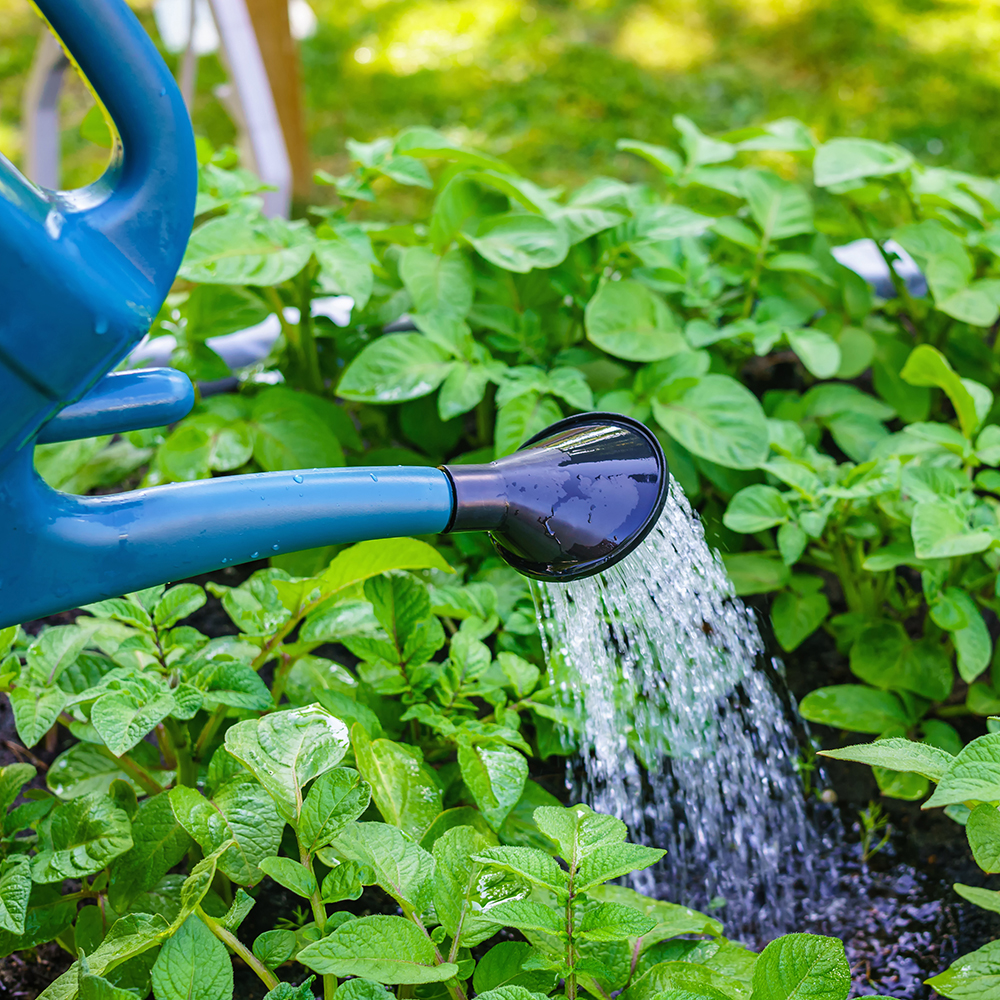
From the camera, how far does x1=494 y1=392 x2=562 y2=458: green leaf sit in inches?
44.5

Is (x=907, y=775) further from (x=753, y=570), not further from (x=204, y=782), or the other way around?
(x=204, y=782)

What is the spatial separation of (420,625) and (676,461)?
1.48ft

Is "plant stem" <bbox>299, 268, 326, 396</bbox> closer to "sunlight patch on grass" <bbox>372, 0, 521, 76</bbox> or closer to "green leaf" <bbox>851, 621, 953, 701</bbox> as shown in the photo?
"green leaf" <bbox>851, 621, 953, 701</bbox>

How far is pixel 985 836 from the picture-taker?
0.69 meters

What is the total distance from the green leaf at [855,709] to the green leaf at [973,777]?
0.40 meters

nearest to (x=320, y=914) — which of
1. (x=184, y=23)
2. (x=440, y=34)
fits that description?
(x=184, y=23)

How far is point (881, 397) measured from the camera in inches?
59.4

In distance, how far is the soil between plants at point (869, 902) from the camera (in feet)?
3.00

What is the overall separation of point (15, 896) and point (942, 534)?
2.84 ft

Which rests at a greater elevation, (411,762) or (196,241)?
(196,241)

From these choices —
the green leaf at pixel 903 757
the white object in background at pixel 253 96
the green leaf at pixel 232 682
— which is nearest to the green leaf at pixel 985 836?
the green leaf at pixel 903 757

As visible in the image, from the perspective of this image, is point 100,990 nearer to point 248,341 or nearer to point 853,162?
point 248,341

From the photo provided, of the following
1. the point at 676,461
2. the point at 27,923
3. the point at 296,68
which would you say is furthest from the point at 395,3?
the point at 27,923

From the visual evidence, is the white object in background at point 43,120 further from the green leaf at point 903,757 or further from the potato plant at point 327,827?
the green leaf at point 903,757
